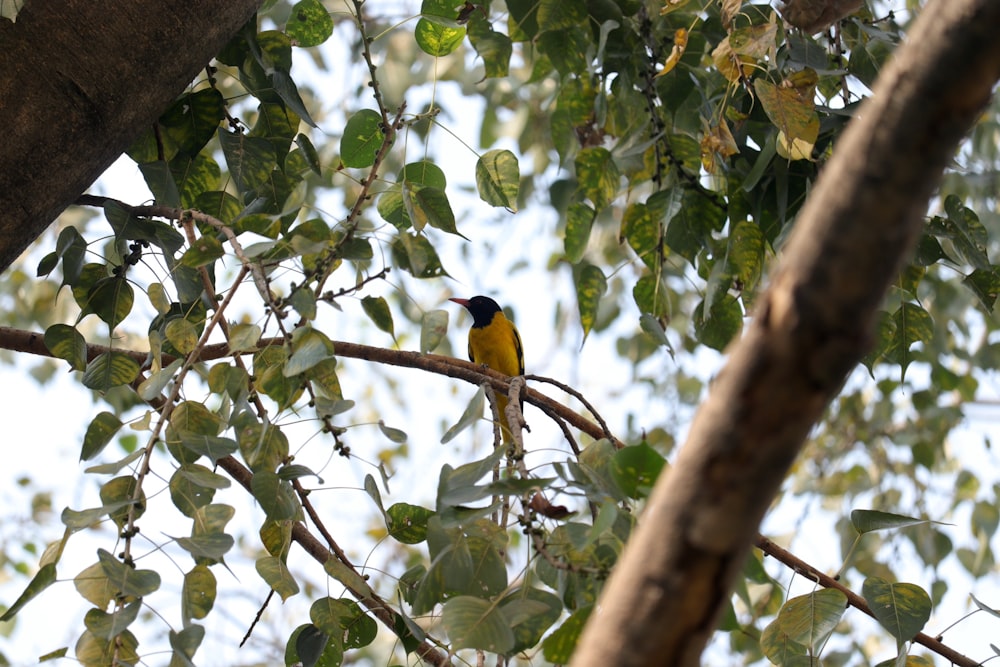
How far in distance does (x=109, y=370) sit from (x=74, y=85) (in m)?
0.42

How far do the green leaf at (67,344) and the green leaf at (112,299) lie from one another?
61mm

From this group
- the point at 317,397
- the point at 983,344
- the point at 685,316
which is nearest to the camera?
A: the point at 317,397

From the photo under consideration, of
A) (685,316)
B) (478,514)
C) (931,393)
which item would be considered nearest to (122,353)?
(478,514)

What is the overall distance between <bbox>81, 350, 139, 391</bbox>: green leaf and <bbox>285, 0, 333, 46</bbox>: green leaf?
65 centimetres

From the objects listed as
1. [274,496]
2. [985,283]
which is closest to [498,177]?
[274,496]

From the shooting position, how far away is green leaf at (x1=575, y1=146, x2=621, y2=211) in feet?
6.26

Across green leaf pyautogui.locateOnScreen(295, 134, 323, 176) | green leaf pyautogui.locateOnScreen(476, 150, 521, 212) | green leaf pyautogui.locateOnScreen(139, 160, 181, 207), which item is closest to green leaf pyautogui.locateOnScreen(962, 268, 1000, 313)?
green leaf pyautogui.locateOnScreen(476, 150, 521, 212)

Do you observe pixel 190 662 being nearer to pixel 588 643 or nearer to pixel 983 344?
pixel 588 643

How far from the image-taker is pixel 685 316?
4660 millimetres

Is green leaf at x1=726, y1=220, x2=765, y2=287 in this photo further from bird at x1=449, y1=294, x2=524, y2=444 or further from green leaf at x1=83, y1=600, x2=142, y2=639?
bird at x1=449, y1=294, x2=524, y2=444

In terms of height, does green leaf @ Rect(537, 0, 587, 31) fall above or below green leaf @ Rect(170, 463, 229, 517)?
above

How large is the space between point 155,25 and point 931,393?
331cm

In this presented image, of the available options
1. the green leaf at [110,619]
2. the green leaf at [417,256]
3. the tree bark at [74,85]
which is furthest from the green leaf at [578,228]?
the green leaf at [110,619]

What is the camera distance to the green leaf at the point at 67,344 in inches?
57.7
